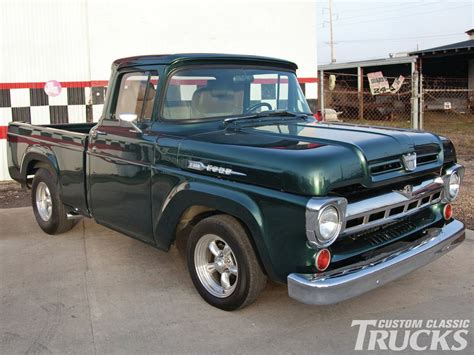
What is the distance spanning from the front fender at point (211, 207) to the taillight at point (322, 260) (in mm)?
316

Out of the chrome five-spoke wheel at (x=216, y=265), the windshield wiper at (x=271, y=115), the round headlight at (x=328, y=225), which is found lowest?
the chrome five-spoke wheel at (x=216, y=265)

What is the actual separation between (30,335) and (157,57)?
2.21 metres

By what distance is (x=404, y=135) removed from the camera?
352cm

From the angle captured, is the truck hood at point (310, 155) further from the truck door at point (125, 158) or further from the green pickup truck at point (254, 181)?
the truck door at point (125, 158)

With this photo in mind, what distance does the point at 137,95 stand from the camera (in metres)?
4.25

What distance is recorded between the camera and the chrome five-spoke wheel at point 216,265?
11.5 feet

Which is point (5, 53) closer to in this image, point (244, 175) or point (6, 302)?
point (6, 302)

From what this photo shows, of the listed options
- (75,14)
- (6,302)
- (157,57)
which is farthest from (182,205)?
(75,14)

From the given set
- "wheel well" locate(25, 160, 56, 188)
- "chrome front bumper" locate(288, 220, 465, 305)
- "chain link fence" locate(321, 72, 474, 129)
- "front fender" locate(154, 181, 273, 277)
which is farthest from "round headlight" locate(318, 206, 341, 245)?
"chain link fence" locate(321, 72, 474, 129)

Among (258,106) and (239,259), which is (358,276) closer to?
(239,259)

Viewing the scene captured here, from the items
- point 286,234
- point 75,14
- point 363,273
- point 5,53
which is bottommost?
point 363,273

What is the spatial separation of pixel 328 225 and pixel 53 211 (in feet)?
11.3

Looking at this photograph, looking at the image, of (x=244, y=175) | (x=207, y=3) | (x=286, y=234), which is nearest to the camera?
(x=286, y=234)

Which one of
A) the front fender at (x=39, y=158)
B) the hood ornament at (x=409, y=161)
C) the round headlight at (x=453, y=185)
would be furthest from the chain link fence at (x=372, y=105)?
the hood ornament at (x=409, y=161)
